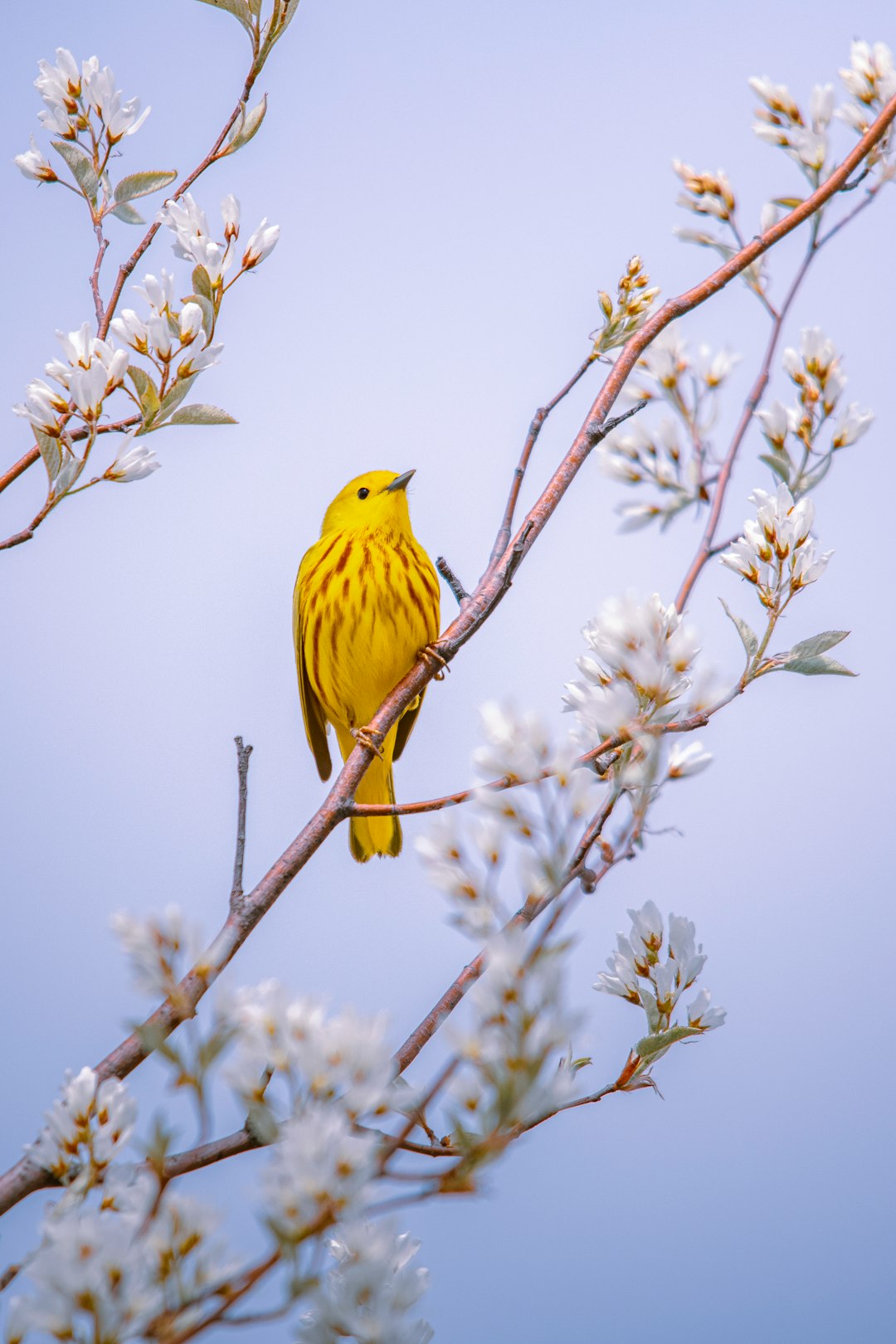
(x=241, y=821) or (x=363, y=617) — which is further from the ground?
(x=363, y=617)

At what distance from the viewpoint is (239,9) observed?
1.92 meters

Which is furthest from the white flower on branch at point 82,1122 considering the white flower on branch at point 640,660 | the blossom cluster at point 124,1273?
the white flower on branch at point 640,660

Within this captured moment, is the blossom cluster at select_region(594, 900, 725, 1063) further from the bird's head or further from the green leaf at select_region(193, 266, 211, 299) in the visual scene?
the bird's head

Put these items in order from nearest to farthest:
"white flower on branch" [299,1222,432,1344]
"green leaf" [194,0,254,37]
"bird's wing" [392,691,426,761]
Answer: "white flower on branch" [299,1222,432,1344] → "green leaf" [194,0,254,37] → "bird's wing" [392,691,426,761]

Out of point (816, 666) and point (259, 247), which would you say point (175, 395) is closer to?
point (259, 247)

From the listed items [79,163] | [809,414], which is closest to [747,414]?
[809,414]

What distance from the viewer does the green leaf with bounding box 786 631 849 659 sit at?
1.79m

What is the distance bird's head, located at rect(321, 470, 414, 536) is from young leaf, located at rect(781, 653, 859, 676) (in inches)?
110

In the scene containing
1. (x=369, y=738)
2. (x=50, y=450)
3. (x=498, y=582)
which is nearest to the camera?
(x=50, y=450)

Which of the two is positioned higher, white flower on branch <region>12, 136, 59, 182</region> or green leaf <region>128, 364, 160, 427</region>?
white flower on branch <region>12, 136, 59, 182</region>

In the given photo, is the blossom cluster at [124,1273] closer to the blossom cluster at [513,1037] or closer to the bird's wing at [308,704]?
the blossom cluster at [513,1037]

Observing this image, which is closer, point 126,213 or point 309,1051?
point 309,1051

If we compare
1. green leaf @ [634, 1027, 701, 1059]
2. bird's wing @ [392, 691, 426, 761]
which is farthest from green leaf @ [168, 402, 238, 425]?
bird's wing @ [392, 691, 426, 761]

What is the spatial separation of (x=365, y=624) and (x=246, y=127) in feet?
7.39
